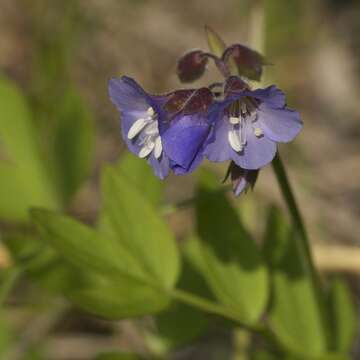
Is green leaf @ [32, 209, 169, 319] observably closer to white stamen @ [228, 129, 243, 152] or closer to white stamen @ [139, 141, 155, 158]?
white stamen @ [139, 141, 155, 158]

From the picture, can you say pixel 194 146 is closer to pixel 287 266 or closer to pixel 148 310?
pixel 148 310

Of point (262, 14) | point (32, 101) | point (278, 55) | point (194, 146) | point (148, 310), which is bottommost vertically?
point (148, 310)

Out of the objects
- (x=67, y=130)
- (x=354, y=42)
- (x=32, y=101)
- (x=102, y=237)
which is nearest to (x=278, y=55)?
(x=354, y=42)

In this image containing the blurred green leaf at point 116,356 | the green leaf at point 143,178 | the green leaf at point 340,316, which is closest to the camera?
the blurred green leaf at point 116,356

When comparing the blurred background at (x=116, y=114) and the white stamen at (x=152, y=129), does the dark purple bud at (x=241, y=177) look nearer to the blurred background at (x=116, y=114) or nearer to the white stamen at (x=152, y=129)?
the white stamen at (x=152, y=129)

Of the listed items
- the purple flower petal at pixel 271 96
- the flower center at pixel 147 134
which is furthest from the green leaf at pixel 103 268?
the purple flower petal at pixel 271 96

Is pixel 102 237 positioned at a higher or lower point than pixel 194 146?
lower

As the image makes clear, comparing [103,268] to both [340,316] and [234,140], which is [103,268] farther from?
[340,316]
